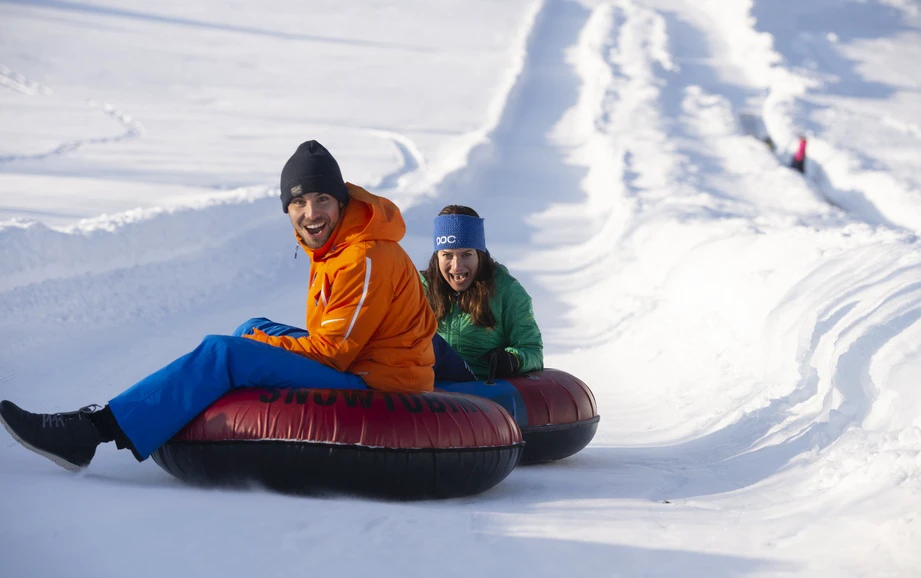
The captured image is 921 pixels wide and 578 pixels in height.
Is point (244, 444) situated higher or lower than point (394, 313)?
lower

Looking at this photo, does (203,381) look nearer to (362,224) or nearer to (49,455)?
(49,455)

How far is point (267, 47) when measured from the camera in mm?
30531

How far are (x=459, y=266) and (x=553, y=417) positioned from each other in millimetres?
908

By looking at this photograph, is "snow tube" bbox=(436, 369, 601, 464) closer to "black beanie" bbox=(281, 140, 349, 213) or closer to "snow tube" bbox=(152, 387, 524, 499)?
"snow tube" bbox=(152, 387, 524, 499)

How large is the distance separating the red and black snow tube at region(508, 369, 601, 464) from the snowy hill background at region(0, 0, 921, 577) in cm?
17

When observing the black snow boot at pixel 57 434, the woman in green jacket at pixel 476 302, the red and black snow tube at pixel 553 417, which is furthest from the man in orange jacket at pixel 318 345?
the woman in green jacket at pixel 476 302

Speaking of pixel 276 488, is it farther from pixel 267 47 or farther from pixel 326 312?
pixel 267 47

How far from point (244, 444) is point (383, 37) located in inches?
1215

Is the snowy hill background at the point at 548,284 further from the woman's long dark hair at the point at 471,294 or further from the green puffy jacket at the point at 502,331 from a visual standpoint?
the woman's long dark hair at the point at 471,294

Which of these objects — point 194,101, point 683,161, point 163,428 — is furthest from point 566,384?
point 194,101

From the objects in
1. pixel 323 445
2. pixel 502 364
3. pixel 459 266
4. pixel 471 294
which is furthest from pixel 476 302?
pixel 323 445

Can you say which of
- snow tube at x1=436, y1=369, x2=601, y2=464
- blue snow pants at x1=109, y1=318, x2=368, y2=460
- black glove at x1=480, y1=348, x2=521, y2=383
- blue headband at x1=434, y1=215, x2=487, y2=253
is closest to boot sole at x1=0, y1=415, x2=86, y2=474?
blue snow pants at x1=109, y1=318, x2=368, y2=460

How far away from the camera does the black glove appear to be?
4.95 metres

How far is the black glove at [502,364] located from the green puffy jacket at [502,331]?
8 centimetres
